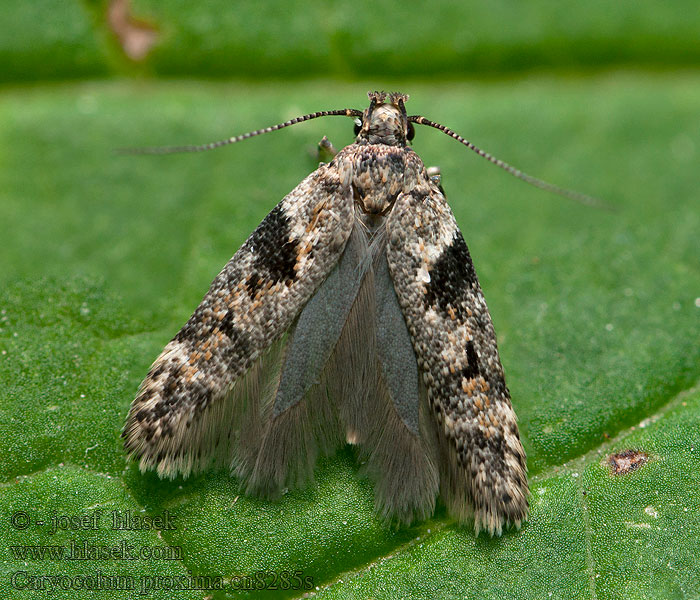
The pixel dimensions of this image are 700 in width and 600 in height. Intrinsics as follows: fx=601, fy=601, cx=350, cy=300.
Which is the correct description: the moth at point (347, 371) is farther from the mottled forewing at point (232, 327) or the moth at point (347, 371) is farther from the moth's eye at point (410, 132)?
the moth's eye at point (410, 132)

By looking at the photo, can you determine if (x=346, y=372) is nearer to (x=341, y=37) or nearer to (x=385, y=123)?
(x=385, y=123)

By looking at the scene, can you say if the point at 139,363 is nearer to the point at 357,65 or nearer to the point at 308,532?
the point at 308,532

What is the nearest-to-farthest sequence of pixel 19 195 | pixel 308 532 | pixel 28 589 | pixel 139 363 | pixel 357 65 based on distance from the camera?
pixel 28 589 < pixel 308 532 < pixel 139 363 < pixel 19 195 < pixel 357 65

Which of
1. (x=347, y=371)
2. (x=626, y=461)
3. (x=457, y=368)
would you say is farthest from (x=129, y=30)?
(x=626, y=461)

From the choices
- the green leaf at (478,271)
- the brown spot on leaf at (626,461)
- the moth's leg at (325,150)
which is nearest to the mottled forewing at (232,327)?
the green leaf at (478,271)

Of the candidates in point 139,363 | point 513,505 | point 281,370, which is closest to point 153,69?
point 139,363

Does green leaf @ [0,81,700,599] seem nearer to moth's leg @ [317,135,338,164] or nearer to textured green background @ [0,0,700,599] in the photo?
textured green background @ [0,0,700,599]

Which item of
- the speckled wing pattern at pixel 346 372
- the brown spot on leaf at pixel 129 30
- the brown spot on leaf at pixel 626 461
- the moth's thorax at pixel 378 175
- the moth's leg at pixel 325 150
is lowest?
the brown spot on leaf at pixel 626 461

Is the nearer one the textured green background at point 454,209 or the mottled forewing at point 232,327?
the mottled forewing at point 232,327
